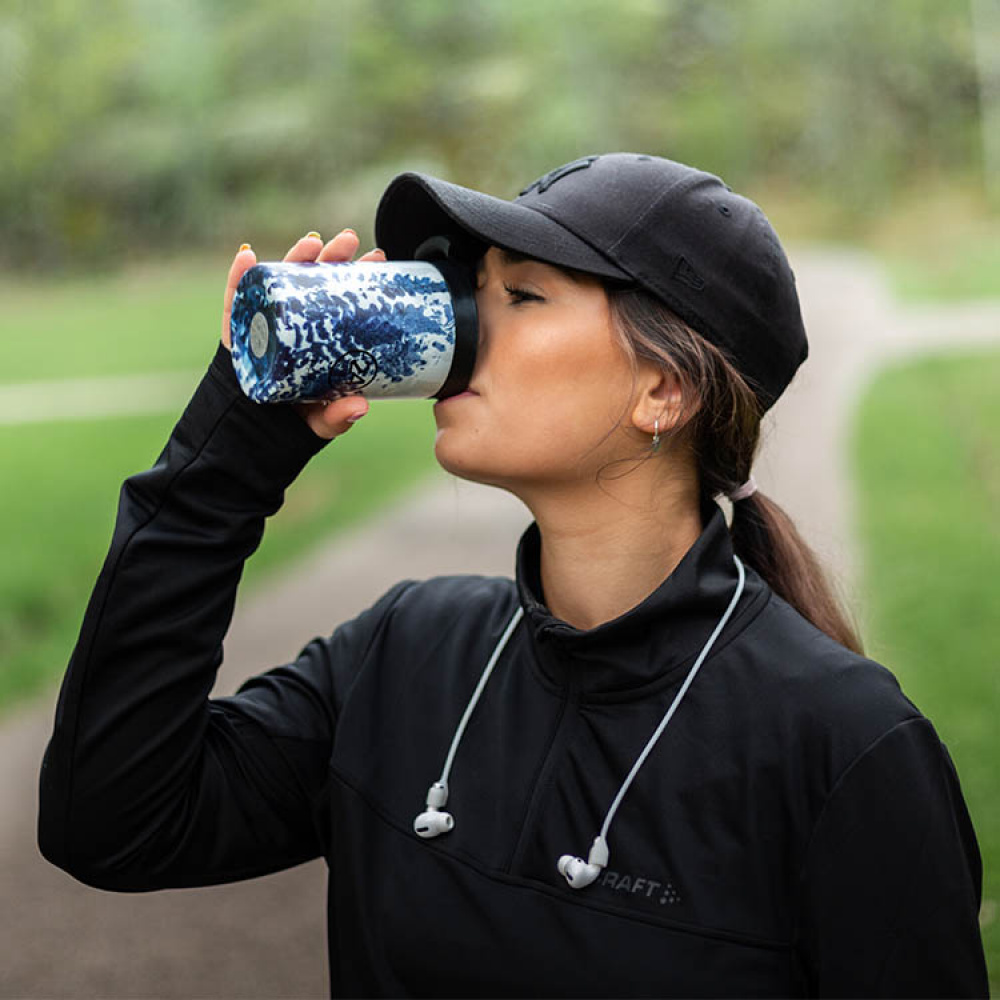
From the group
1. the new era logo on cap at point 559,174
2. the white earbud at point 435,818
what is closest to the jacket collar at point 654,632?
the white earbud at point 435,818

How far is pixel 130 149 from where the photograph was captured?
31422 millimetres

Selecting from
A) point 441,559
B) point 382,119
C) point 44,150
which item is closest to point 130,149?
point 44,150

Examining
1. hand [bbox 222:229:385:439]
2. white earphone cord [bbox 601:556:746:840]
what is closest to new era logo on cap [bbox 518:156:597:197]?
hand [bbox 222:229:385:439]

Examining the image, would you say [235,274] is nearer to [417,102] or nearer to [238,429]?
[238,429]

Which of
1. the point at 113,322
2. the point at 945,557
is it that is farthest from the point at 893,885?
the point at 113,322

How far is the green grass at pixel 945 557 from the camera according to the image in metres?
4.61

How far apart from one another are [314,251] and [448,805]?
75cm

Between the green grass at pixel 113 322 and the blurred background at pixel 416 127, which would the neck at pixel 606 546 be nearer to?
the green grass at pixel 113 322

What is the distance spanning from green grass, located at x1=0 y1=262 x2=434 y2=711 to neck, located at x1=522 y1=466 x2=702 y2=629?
4.07m

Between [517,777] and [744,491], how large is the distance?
560 millimetres

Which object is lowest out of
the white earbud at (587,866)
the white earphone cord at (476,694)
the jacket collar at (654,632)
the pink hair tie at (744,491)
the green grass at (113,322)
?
the green grass at (113,322)

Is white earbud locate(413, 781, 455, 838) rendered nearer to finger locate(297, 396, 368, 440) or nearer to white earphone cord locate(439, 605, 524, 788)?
white earphone cord locate(439, 605, 524, 788)

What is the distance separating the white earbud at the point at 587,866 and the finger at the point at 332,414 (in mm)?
615

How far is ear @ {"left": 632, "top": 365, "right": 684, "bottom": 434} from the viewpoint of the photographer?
6.07 feet
